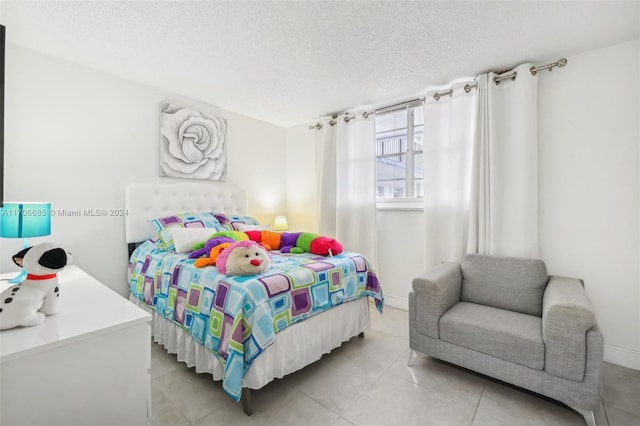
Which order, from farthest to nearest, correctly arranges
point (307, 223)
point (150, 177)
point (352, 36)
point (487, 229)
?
point (307, 223)
point (150, 177)
point (487, 229)
point (352, 36)

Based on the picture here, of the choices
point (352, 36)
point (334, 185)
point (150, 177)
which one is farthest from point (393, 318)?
point (150, 177)

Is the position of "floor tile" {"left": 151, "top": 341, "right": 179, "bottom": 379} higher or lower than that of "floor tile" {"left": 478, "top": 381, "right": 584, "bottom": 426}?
higher

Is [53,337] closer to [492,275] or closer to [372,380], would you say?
[372,380]

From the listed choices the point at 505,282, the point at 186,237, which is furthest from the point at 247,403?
the point at 505,282

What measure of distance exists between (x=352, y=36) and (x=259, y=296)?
1.89 m

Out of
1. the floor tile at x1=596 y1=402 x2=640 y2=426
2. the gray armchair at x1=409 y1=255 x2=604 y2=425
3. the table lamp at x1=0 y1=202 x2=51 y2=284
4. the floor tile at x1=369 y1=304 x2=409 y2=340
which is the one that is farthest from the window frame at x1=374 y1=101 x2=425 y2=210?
the table lamp at x1=0 y1=202 x2=51 y2=284

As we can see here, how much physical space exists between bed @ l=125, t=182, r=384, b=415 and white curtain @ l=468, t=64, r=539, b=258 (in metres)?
1.17

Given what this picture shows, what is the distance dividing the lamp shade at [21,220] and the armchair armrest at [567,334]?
3.14 metres

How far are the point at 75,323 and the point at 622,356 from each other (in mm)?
3405

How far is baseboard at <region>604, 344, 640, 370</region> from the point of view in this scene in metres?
2.08

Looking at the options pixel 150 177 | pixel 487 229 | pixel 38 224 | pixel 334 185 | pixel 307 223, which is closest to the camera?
pixel 38 224

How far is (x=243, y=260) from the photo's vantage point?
179 centimetres

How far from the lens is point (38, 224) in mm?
1851

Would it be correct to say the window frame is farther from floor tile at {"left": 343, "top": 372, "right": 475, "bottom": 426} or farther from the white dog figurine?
the white dog figurine
